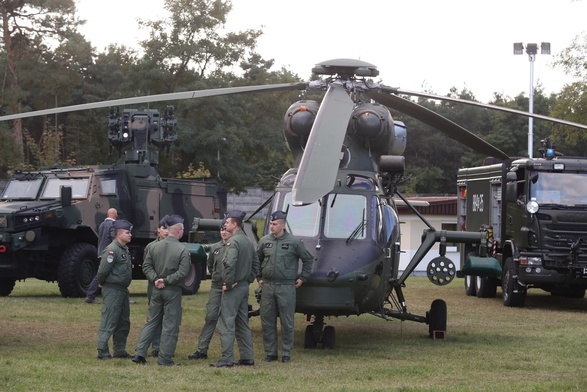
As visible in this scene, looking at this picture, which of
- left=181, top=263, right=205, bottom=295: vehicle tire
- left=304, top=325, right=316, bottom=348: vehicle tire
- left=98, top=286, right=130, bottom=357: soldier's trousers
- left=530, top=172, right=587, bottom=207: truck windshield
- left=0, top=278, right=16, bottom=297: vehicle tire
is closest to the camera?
left=98, top=286, right=130, bottom=357: soldier's trousers

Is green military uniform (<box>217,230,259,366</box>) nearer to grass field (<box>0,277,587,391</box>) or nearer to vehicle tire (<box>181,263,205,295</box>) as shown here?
grass field (<box>0,277,587,391</box>)

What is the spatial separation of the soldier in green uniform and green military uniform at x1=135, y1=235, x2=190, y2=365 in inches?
38.5

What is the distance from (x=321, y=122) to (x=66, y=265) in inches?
382

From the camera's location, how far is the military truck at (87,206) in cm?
1889

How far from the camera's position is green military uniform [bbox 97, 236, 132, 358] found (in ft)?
37.4

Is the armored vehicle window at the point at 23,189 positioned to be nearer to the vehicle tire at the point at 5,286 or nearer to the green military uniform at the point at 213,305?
the vehicle tire at the point at 5,286

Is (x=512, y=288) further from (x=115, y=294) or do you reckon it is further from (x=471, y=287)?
(x=115, y=294)

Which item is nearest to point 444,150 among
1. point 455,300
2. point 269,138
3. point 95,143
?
point 269,138

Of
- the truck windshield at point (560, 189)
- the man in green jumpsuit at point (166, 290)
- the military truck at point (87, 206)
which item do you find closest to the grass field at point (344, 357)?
the man in green jumpsuit at point (166, 290)

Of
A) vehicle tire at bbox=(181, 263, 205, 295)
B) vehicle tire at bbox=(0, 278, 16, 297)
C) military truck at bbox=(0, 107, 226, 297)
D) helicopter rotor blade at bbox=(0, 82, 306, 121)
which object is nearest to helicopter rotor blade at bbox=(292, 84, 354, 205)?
helicopter rotor blade at bbox=(0, 82, 306, 121)

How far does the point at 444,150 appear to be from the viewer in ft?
201

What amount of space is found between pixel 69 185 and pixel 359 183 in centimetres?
837

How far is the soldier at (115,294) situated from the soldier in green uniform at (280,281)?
4.73ft

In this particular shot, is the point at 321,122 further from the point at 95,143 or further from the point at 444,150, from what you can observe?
the point at 444,150
